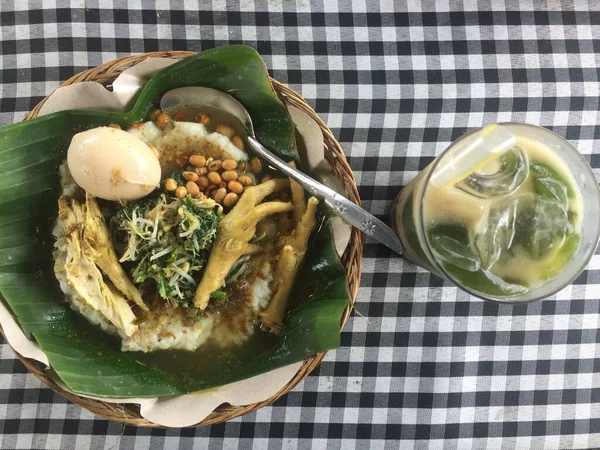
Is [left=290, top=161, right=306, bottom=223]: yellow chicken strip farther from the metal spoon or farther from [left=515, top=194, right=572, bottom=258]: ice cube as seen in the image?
[left=515, top=194, right=572, bottom=258]: ice cube

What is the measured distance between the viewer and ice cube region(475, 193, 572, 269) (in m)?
1.94

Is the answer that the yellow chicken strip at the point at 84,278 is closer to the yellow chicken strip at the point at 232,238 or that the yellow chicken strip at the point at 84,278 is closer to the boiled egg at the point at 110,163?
the boiled egg at the point at 110,163

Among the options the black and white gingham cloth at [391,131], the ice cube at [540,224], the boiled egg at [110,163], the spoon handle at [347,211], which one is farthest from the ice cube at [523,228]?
the boiled egg at [110,163]

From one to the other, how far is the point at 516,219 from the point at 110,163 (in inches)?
60.0

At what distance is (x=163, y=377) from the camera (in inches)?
94.6

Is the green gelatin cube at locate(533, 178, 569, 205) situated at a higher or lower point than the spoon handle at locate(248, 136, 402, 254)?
higher

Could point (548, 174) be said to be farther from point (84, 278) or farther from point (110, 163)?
point (84, 278)

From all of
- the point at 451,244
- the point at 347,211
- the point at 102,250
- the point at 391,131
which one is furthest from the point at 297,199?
the point at 102,250

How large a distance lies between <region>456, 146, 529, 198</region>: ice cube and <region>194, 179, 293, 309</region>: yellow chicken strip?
82 centimetres

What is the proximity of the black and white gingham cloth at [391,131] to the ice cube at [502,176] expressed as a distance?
2.15 ft

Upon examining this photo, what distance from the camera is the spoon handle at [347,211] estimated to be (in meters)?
2.24

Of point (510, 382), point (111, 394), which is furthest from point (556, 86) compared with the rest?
point (111, 394)

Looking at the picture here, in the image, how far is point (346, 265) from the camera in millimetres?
2389

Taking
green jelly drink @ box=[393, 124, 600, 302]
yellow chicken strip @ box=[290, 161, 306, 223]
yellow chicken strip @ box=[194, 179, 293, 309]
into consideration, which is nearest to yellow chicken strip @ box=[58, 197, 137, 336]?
yellow chicken strip @ box=[194, 179, 293, 309]
